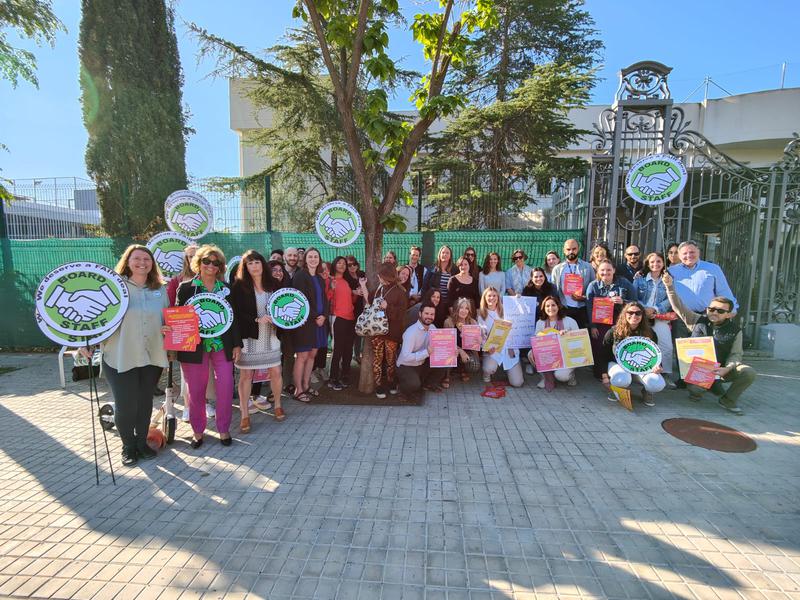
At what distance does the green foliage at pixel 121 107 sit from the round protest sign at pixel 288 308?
33.4ft

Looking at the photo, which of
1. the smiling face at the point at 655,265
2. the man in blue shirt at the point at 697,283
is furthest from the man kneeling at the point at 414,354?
the man in blue shirt at the point at 697,283

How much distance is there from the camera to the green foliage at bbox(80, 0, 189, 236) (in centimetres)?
1284

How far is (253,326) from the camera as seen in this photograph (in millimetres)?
4559

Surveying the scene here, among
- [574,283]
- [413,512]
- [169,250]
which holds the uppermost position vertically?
[169,250]

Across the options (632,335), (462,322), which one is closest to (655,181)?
(632,335)

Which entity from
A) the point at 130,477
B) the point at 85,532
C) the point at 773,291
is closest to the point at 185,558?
the point at 85,532

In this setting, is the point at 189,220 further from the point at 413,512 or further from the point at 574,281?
the point at 574,281

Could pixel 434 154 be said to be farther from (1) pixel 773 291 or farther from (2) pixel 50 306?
(2) pixel 50 306

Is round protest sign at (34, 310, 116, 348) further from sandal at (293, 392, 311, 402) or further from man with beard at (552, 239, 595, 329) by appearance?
man with beard at (552, 239, 595, 329)

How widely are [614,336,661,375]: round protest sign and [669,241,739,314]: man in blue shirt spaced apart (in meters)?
1.18

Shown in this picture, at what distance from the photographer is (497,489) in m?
3.50

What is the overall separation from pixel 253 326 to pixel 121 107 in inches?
499

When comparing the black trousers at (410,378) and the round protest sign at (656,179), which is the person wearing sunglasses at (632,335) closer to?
the round protest sign at (656,179)

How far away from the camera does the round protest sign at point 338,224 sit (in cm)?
661
